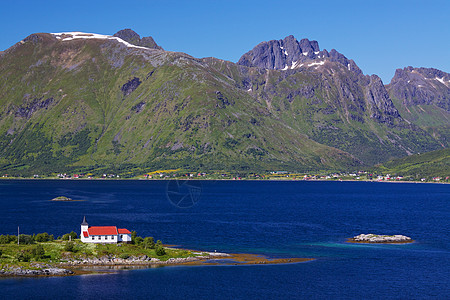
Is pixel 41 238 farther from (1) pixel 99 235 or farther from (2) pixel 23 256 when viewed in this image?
(1) pixel 99 235

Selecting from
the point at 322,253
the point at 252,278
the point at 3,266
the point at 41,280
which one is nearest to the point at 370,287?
the point at 252,278

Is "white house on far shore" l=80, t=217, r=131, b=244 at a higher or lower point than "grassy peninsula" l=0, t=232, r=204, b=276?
higher

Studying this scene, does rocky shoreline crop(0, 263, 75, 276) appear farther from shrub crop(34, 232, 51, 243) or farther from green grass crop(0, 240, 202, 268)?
shrub crop(34, 232, 51, 243)

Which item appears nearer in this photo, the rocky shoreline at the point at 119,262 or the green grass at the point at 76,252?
the rocky shoreline at the point at 119,262

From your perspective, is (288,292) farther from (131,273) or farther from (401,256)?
(401,256)

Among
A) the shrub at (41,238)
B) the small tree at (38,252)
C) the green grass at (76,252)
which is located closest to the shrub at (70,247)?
the green grass at (76,252)

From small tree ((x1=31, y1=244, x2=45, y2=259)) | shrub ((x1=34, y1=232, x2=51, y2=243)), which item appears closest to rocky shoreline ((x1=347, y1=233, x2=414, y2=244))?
shrub ((x1=34, y1=232, x2=51, y2=243))

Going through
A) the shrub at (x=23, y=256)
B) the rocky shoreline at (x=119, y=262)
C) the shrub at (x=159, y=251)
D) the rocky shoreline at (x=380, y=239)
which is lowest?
the rocky shoreline at (x=380, y=239)

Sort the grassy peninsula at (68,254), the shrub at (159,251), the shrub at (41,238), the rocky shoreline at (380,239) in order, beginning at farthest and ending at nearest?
the rocky shoreline at (380,239) → the shrub at (41,238) → the shrub at (159,251) → the grassy peninsula at (68,254)

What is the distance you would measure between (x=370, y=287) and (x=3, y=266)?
70.2m

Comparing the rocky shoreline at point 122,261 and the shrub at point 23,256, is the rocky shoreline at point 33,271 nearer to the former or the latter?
the shrub at point 23,256

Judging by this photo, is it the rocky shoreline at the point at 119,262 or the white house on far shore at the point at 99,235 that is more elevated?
the white house on far shore at the point at 99,235

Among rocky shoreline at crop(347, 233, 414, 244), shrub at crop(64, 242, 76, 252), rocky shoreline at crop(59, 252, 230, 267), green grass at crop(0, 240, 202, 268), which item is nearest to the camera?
green grass at crop(0, 240, 202, 268)

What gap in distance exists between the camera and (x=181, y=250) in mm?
128250
